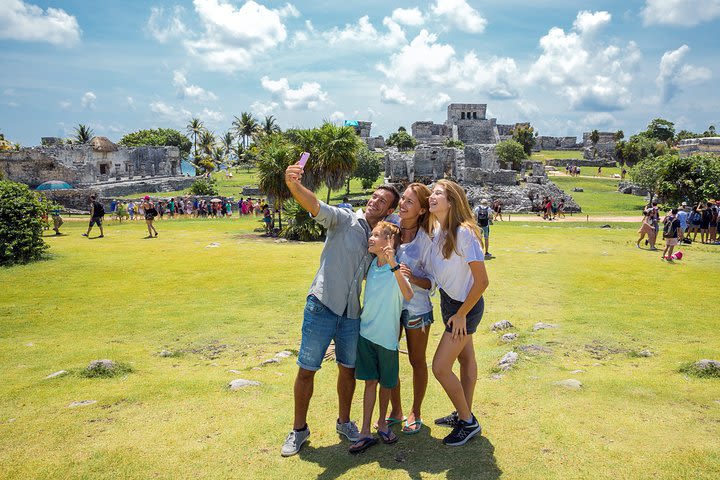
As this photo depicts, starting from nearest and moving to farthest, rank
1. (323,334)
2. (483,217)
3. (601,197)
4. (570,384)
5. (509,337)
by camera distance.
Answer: (323,334) → (570,384) → (509,337) → (483,217) → (601,197)

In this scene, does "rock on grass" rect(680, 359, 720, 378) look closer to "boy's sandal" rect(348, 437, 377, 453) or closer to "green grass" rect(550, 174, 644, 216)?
"boy's sandal" rect(348, 437, 377, 453)

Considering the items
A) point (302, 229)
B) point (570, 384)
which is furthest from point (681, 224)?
point (570, 384)

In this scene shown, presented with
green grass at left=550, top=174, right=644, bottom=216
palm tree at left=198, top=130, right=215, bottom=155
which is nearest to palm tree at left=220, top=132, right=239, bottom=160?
palm tree at left=198, top=130, right=215, bottom=155

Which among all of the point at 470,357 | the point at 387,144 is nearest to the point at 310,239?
the point at 470,357

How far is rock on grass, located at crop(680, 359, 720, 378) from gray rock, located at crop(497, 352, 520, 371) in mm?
1756

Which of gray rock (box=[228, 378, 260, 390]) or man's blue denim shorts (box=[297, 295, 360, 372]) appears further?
gray rock (box=[228, 378, 260, 390])

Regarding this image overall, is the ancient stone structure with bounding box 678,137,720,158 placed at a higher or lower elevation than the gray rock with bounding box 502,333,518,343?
higher

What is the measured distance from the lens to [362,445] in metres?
3.96

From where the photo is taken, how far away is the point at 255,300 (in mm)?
9477

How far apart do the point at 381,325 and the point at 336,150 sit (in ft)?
59.9

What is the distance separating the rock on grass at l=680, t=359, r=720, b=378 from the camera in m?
5.18

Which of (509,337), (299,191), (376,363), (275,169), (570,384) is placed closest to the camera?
(299,191)

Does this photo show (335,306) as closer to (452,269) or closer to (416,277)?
(416,277)

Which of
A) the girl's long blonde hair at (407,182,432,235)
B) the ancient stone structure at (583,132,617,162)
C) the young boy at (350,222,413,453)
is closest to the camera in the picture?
the young boy at (350,222,413,453)
